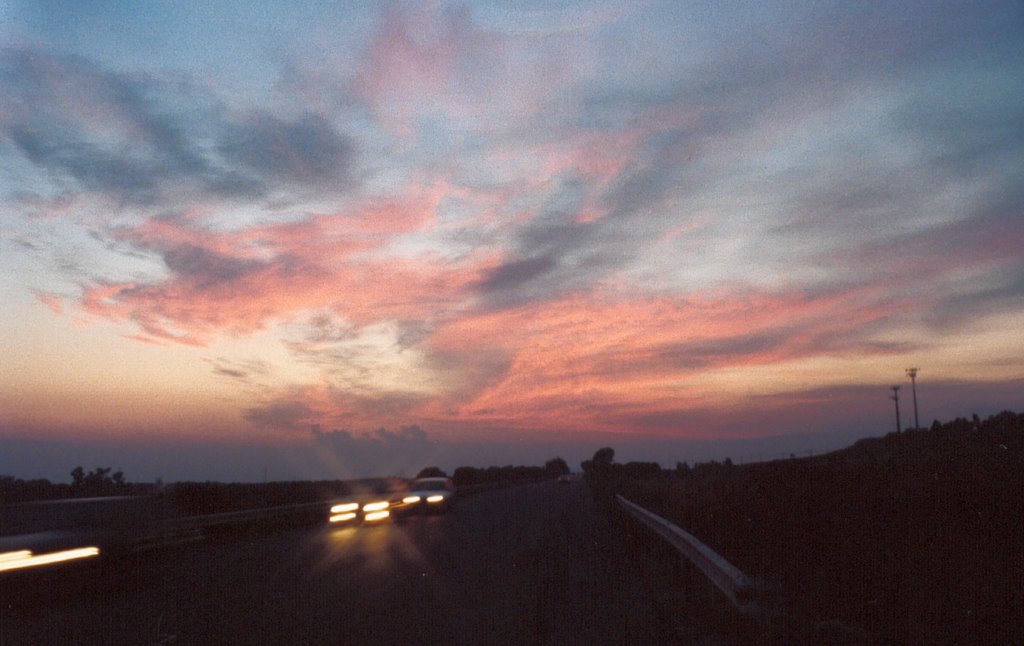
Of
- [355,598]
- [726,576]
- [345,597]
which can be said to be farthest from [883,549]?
[345,597]

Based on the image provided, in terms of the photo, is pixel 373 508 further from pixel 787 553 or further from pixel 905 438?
pixel 905 438

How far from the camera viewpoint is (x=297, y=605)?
1155cm

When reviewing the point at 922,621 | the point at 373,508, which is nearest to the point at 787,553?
the point at 922,621

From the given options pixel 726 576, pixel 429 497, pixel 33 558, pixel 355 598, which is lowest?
pixel 355 598

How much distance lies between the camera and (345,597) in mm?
12312

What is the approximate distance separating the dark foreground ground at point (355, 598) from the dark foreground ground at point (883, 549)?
1749 millimetres

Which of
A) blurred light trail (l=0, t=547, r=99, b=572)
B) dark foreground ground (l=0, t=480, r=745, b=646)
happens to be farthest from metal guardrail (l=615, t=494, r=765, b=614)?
blurred light trail (l=0, t=547, r=99, b=572)

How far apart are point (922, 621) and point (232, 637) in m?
7.50

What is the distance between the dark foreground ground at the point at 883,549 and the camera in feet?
28.9

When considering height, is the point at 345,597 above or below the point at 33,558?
below

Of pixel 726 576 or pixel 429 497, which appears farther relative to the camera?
pixel 429 497

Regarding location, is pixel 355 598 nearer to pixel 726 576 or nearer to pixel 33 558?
pixel 33 558

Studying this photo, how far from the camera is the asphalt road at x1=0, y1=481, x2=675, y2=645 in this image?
962cm

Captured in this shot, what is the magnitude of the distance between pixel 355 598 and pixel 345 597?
186 millimetres
